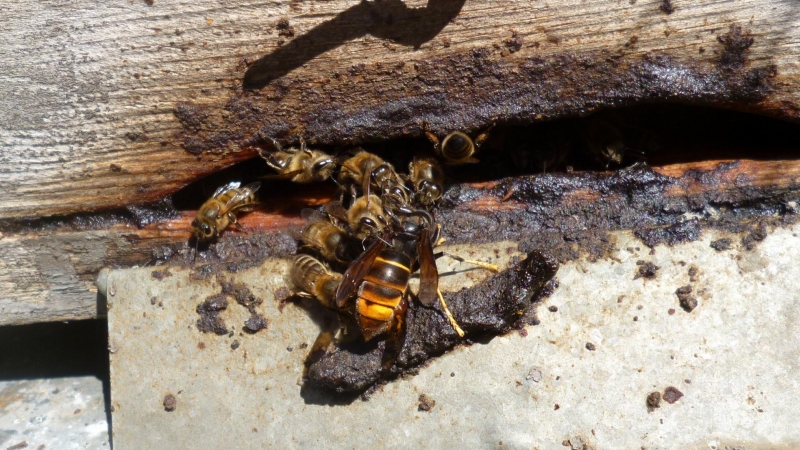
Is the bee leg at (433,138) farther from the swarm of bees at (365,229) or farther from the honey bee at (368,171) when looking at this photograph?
the honey bee at (368,171)

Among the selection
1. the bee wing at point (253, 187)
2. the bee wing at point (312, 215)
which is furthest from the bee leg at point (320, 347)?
the bee wing at point (253, 187)

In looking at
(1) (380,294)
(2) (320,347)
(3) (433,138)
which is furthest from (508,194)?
(2) (320,347)

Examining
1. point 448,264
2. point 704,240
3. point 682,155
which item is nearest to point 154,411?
point 448,264

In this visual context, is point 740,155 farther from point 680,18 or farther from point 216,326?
point 216,326

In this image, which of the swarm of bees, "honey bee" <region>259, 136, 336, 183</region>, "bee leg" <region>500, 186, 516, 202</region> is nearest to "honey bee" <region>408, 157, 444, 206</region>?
the swarm of bees

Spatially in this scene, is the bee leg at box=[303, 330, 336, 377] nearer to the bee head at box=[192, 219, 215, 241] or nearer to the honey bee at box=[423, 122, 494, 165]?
the bee head at box=[192, 219, 215, 241]

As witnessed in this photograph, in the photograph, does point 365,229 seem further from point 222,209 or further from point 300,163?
point 222,209
